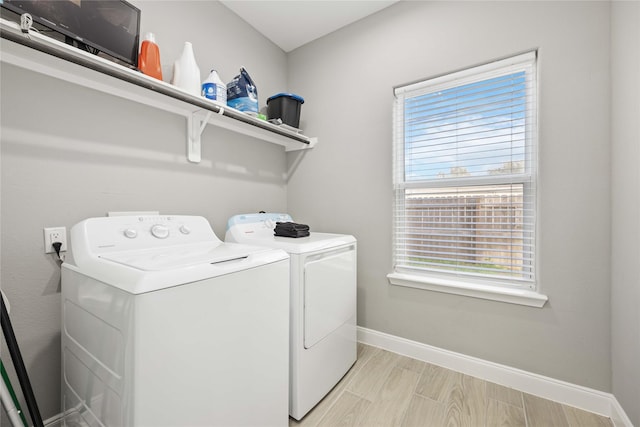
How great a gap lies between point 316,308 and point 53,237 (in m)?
1.32

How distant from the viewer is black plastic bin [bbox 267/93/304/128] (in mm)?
2086

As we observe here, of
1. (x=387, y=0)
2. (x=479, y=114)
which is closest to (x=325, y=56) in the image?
(x=387, y=0)

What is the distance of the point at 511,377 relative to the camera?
160cm

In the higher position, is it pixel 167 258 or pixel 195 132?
pixel 195 132

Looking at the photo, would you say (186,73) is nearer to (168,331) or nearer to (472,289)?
(168,331)

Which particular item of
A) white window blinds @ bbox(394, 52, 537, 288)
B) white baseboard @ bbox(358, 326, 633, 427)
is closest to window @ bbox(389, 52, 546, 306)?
white window blinds @ bbox(394, 52, 537, 288)

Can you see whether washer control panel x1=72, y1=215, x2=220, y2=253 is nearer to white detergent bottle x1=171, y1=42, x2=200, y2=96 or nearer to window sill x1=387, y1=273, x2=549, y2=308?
white detergent bottle x1=171, y1=42, x2=200, y2=96

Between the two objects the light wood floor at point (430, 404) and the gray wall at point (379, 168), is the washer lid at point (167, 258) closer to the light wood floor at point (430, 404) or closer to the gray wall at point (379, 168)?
the gray wall at point (379, 168)

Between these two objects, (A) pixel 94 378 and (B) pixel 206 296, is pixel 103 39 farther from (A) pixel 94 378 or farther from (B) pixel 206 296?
(A) pixel 94 378

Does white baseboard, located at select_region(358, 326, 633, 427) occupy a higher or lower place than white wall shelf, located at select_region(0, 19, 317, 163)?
lower

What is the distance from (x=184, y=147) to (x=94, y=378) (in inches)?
51.6

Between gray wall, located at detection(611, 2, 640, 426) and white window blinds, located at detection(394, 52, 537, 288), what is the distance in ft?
1.07

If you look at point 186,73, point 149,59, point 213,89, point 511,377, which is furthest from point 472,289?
point 149,59

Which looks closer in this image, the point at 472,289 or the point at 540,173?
the point at 540,173
